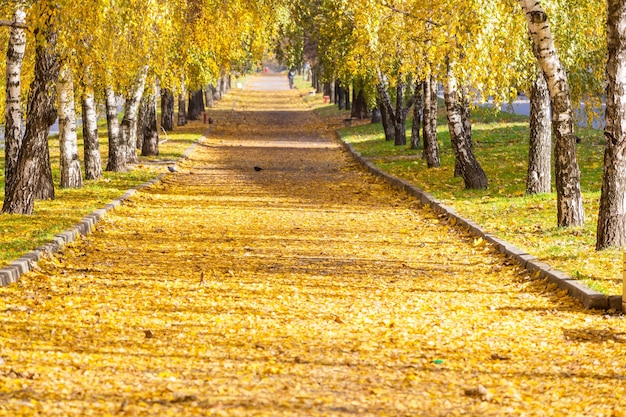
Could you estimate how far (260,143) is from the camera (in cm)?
3988

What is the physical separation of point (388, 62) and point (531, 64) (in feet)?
41.4

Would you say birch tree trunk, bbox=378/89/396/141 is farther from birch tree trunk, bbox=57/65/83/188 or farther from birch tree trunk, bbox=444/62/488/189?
birch tree trunk, bbox=57/65/83/188

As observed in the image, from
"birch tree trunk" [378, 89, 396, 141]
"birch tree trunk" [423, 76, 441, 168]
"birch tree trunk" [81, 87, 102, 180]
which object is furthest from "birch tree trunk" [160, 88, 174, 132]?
"birch tree trunk" [81, 87, 102, 180]

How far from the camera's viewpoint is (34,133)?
1559cm

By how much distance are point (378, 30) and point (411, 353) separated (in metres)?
19.8

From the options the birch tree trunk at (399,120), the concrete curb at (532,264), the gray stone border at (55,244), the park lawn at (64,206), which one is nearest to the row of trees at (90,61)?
the park lawn at (64,206)

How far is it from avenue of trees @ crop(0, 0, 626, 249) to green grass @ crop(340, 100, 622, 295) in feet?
1.59

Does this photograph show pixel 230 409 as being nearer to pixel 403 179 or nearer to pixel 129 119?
pixel 403 179

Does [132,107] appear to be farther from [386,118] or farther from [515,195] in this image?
[386,118]

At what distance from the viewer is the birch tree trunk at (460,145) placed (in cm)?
2023

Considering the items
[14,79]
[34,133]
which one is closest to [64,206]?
[34,133]

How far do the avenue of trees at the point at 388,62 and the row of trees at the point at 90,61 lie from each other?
0.03 metres

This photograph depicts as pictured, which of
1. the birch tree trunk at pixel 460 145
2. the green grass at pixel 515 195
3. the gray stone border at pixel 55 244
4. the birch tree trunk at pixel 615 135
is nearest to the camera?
the gray stone border at pixel 55 244

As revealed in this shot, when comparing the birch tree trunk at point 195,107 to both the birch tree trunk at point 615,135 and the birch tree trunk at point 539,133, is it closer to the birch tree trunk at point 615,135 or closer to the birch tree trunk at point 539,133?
the birch tree trunk at point 539,133
